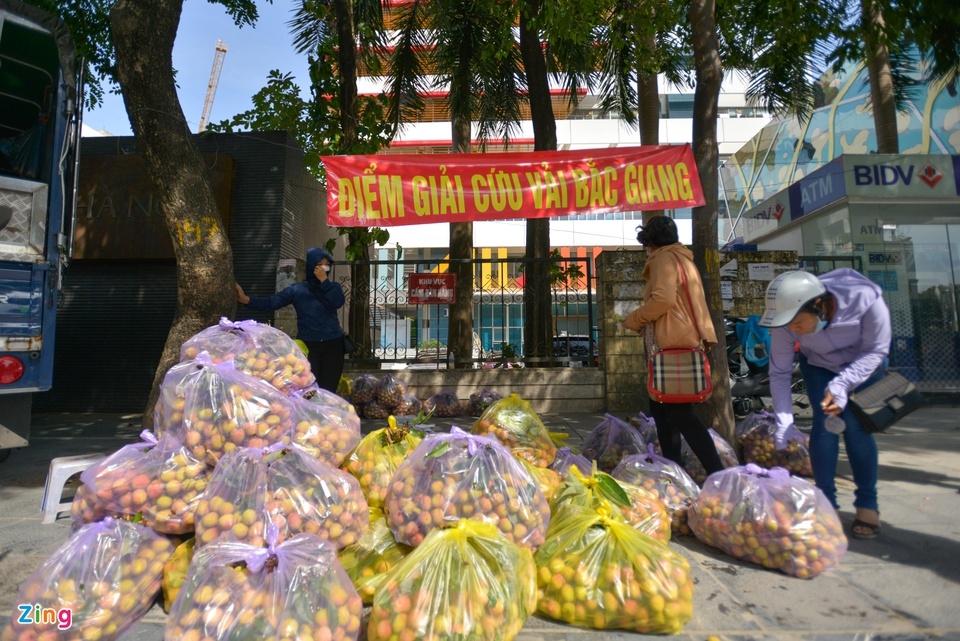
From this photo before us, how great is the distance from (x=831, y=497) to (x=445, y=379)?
4.73m

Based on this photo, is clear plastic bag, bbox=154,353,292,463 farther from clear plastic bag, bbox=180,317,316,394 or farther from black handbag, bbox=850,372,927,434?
black handbag, bbox=850,372,927,434

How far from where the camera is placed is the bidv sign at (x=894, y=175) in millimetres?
9500

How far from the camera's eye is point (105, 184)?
24.7ft

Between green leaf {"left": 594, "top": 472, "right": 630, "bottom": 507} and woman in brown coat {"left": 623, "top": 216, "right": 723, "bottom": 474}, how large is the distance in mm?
896

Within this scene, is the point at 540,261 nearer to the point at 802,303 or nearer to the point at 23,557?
the point at 802,303

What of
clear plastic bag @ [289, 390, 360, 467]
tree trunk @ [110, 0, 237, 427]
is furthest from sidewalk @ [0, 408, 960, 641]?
tree trunk @ [110, 0, 237, 427]

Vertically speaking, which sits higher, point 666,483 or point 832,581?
point 666,483

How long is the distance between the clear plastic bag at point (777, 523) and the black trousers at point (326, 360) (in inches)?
123

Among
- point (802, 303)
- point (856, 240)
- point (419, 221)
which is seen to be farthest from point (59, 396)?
point (856, 240)

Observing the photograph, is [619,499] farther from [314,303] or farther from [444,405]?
[444,405]

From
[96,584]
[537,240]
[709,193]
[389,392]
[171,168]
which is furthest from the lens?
[537,240]

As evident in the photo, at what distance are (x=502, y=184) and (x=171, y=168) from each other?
9.96 ft

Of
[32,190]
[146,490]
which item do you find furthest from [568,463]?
[32,190]

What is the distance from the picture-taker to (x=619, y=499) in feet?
8.33
